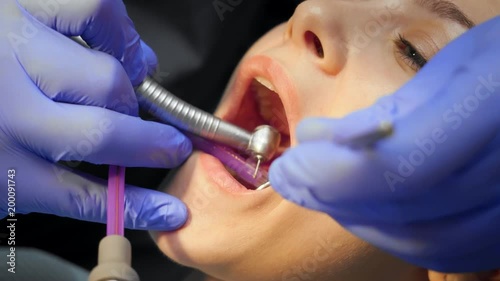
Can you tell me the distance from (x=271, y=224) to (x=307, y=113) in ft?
0.63

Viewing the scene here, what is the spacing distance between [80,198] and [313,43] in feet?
1.60

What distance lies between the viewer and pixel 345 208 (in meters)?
0.72

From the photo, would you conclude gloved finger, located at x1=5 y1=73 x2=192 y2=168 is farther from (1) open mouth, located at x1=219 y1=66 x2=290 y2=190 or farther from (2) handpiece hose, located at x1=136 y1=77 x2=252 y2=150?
(1) open mouth, located at x1=219 y1=66 x2=290 y2=190

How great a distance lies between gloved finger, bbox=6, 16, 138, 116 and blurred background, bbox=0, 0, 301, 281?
33 cm

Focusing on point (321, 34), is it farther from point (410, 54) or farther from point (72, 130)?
point (72, 130)

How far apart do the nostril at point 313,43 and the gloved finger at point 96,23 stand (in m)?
0.31

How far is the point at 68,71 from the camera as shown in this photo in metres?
0.98

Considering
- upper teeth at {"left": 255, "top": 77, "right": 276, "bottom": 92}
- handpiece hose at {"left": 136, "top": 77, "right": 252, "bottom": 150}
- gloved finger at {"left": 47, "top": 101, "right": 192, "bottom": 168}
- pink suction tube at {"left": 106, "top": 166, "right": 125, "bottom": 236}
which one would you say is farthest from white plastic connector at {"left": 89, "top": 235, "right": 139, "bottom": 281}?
upper teeth at {"left": 255, "top": 77, "right": 276, "bottom": 92}

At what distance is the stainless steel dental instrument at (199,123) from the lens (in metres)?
1.08

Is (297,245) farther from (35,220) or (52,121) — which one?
(35,220)

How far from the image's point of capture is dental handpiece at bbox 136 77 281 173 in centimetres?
108

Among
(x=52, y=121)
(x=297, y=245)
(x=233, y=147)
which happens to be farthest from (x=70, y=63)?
(x=297, y=245)

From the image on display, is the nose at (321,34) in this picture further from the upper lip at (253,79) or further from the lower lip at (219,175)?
the lower lip at (219,175)

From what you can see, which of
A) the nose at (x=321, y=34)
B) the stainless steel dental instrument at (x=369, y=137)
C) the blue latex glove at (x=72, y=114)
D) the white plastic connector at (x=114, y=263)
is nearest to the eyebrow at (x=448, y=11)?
the nose at (x=321, y=34)
